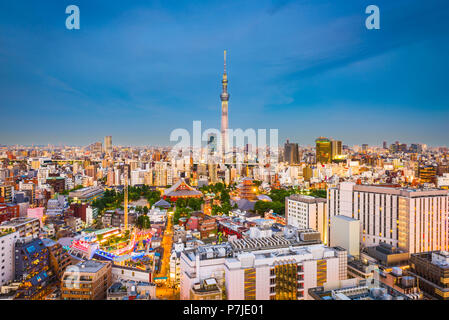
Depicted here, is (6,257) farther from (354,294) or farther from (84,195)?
(84,195)

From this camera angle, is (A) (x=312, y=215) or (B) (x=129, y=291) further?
(A) (x=312, y=215)

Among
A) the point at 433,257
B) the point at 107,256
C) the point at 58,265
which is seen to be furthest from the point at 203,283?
the point at 433,257

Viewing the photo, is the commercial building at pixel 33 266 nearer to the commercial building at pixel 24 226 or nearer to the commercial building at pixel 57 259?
the commercial building at pixel 57 259

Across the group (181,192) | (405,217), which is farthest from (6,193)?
(405,217)

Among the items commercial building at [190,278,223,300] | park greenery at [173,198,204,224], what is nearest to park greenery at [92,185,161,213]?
park greenery at [173,198,204,224]

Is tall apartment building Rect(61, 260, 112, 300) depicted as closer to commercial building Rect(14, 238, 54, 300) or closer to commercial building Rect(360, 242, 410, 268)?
commercial building Rect(14, 238, 54, 300)
